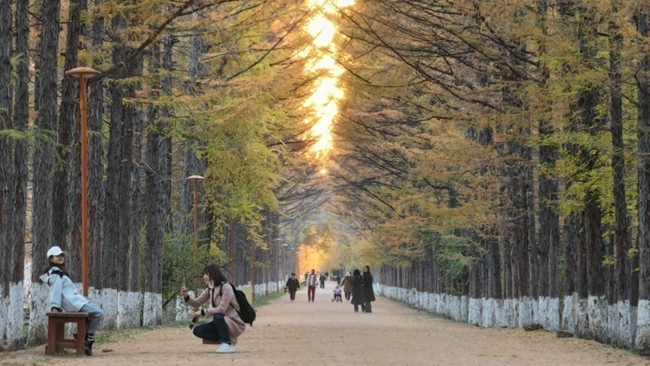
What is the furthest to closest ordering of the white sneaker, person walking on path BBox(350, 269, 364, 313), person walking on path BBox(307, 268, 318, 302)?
1. person walking on path BBox(307, 268, 318, 302)
2. person walking on path BBox(350, 269, 364, 313)
3. the white sneaker

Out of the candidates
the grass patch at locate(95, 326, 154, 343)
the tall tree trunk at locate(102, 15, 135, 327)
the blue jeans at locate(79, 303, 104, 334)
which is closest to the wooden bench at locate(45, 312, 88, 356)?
the blue jeans at locate(79, 303, 104, 334)

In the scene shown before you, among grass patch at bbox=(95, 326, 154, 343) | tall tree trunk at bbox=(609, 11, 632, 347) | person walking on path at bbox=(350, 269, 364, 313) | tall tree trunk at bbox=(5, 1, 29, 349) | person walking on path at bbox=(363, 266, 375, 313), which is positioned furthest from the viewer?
person walking on path at bbox=(350, 269, 364, 313)

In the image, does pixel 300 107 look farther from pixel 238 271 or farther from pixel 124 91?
pixel 238 271

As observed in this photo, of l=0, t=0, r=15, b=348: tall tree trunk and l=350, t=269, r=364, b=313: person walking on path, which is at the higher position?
l=0, t=0, r=15, b=348: tall tree trunk

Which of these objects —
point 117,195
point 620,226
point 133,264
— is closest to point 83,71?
point 117,195

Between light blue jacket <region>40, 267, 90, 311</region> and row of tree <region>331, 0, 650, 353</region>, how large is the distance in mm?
7438

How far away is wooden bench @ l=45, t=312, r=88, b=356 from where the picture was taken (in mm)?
14430

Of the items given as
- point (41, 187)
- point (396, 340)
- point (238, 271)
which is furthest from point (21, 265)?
point (238, 271)

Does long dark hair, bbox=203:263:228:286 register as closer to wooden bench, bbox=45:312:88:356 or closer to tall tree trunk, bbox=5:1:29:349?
wooden bench, bbox=45:312:88:356

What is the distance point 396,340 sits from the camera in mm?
20188

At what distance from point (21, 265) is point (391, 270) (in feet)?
226

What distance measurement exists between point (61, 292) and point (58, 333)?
0.67 meters

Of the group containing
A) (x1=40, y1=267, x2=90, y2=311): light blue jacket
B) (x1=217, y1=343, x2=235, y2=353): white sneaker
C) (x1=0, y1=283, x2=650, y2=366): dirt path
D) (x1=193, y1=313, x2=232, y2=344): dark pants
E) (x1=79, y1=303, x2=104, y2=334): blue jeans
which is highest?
(x1=40, y1=267, x2=90, y2=311): light blue jacket

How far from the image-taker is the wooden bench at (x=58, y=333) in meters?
14.4
